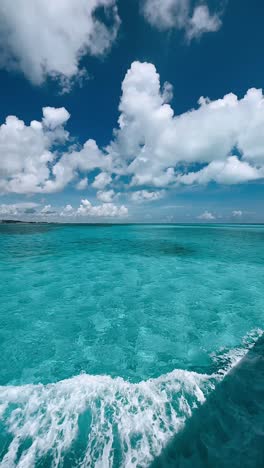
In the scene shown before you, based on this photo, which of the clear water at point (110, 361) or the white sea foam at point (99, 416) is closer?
the white sea foam at point (99, 416)

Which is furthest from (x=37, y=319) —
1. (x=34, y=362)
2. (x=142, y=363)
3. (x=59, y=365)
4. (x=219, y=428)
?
(x=219, y=428)

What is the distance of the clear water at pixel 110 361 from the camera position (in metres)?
3.67

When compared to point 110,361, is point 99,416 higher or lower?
higher

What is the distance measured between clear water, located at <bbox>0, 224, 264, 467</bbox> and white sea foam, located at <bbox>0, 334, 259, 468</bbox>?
0.02 meters

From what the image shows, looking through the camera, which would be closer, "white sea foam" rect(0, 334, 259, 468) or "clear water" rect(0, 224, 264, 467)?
"white sea foam" rect(0, 334, 259, 468)

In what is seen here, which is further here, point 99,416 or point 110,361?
point 110,361

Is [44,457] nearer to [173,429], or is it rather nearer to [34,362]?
A: [173,429]

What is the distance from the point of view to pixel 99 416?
416cm

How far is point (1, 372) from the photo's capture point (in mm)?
5496

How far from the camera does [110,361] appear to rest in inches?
237

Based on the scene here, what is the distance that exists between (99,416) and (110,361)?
1.87m

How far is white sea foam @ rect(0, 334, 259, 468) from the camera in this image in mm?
3439

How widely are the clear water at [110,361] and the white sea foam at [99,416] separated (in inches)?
0.8

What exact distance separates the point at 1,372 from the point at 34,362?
34.1 inches
